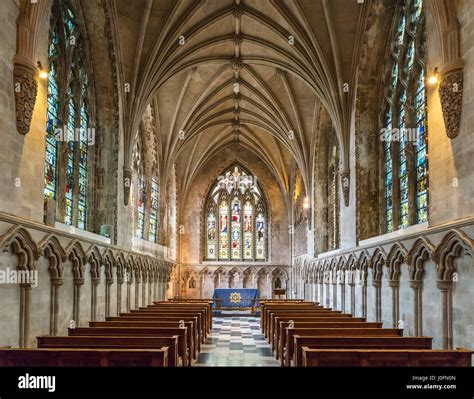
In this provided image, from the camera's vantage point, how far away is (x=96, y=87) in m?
16.5

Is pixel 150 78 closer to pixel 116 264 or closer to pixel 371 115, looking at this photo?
pixel 116 264

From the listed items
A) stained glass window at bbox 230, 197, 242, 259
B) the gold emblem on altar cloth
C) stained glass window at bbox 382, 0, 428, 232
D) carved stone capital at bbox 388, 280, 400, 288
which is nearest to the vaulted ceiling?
stained glass window at bbox 382, 0, 428, 232

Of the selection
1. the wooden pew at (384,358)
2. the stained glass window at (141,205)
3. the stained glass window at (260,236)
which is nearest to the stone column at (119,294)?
the stained glass window at (141,205)

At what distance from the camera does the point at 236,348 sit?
14.6 metres

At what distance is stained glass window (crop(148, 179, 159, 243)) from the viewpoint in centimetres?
2498

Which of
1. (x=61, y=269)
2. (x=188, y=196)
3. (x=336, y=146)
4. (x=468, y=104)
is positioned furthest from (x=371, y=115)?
(x=188, y=196)

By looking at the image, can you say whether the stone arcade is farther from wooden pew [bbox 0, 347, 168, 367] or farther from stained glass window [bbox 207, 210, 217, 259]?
stained glass window [bbox 207, 210, 217, 259]

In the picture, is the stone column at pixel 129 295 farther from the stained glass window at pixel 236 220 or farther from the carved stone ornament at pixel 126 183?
the stained glass window at pixel 236 220

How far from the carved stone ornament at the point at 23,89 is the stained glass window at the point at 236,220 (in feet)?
81.7

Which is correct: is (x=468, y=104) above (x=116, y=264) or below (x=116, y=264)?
above

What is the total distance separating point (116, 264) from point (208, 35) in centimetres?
903

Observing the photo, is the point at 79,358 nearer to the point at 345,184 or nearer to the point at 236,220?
the point at 345,184

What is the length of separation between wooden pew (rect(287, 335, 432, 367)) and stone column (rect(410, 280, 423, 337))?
2.76 metres

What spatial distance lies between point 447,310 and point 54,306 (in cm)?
808
